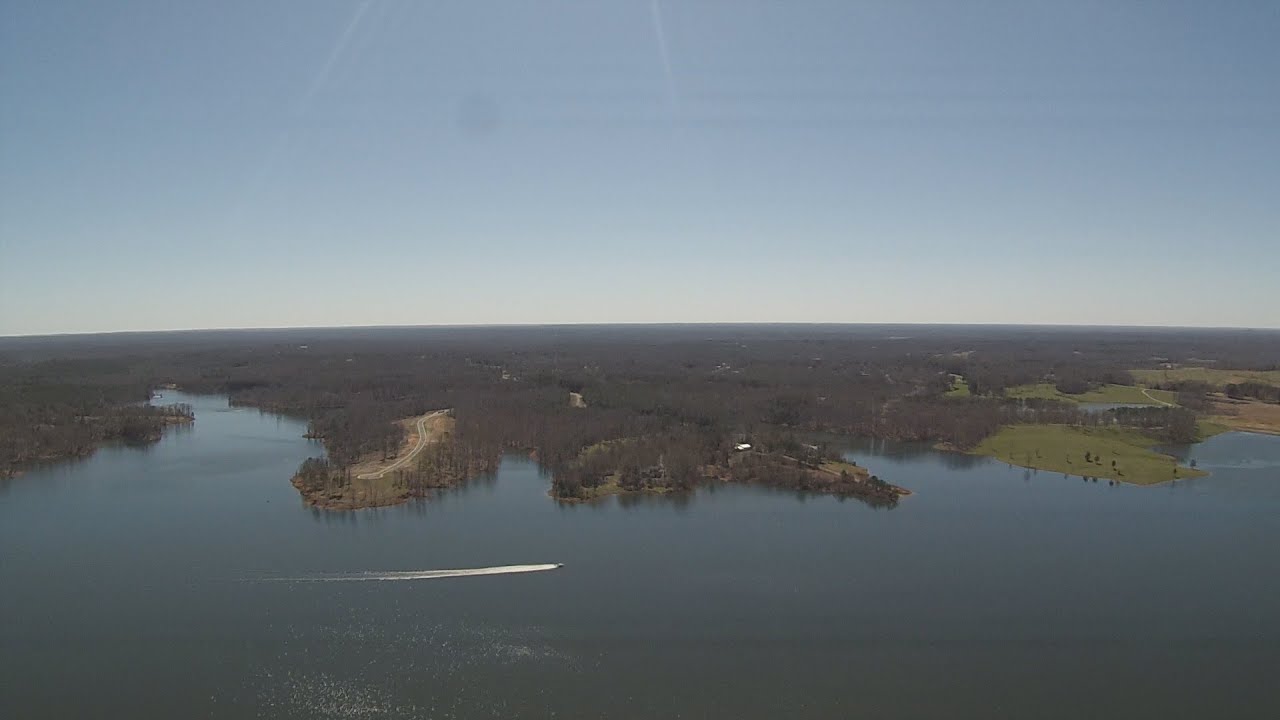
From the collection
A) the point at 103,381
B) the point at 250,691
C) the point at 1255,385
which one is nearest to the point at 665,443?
the point at 250,691

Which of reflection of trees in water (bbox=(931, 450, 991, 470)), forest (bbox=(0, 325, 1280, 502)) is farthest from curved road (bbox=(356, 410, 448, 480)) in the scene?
reflection of trees in water (bbox=(931, 450, 991, 470))

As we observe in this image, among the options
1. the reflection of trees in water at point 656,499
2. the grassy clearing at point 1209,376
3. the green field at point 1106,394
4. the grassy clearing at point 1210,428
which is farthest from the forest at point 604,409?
the grassy clearing at point 1209,376

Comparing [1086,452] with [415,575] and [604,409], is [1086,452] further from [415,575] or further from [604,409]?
[415,575]

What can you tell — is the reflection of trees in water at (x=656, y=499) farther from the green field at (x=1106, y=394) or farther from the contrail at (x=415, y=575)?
the green field at (x=1106, y=394)

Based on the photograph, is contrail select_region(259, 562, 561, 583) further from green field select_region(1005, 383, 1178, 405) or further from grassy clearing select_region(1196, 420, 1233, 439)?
green field select_region(1005, 383, 1178, 405)

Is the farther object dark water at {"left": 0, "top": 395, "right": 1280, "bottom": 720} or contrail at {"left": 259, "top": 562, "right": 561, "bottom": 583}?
contrail at {"left": 259, "top": 562, "right": 561, "bottom": 583}

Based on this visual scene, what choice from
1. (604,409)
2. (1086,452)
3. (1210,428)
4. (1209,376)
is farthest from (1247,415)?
(604,409)

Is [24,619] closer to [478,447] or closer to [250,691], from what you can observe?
[250,691]
